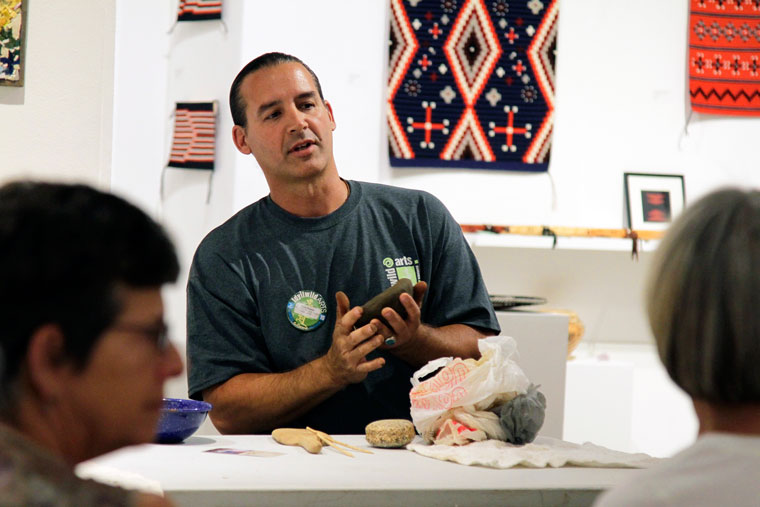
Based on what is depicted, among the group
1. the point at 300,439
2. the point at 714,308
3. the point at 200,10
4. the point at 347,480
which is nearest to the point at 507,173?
the point at 200,10

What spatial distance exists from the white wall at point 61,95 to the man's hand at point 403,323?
155cm

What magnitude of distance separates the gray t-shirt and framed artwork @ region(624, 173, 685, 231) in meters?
2.65

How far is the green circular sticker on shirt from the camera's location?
2.34 meters

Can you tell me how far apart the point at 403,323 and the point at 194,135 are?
9.04 feet

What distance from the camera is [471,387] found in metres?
1.86

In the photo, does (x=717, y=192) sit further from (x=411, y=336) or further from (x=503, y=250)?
(x=503, y=250)

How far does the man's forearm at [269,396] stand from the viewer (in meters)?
2.17

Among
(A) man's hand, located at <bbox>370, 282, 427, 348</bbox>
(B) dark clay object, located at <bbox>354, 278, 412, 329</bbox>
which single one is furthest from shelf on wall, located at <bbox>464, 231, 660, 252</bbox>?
(B) dark clay object, located at <bbox>354, 278, 412, 329</bbox>

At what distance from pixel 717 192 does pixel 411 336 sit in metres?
1.24

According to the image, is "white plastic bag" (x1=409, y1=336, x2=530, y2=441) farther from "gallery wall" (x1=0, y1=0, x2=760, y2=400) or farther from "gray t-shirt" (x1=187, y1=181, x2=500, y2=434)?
"gallery wall" (x1=0, y1=0, x2=760, y2=400)

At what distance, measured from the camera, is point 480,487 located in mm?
1488

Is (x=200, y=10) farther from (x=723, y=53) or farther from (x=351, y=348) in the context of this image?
(x=351, y=348)

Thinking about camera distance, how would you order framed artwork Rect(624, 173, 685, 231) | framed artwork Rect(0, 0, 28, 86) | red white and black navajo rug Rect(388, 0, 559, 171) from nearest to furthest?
1. framed artwork Rect(0, 0, 28, 86)
2. red white and black navajo rug Rect(388, 0, 559, 171)
3. framed artwork Rect(624, 173, 685, 231)

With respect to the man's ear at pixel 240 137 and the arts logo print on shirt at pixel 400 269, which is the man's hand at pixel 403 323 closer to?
the arts logo print on shirt at pixel 400 269
